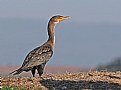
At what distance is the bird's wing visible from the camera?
15312mm

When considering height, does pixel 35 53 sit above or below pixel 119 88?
above

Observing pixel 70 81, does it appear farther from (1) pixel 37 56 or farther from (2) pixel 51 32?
(2) pixel 51 32

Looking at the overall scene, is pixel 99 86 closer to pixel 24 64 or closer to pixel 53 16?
pixel 24 64

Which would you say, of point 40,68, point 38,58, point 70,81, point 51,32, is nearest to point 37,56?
point 38,58

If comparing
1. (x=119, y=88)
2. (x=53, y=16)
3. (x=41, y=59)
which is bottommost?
(x=119, y=88)

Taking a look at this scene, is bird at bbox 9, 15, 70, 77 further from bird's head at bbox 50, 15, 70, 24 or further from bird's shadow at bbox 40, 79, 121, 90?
bird's shadow at bbox 40, 79, 121, 90

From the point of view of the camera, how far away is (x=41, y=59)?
15500 millimetres

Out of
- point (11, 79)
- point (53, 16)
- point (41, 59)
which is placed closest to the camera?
point (11, 79)

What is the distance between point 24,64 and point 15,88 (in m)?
2.09

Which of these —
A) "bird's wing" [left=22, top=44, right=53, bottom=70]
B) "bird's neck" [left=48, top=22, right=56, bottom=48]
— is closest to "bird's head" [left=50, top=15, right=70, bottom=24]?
"bird's neck" [left=48, top=22, right=56, bottom=48]

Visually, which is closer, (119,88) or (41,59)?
(119,88)

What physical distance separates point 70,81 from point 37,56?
1.29 meters

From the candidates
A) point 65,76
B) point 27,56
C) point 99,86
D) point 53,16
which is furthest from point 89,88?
point 53,16

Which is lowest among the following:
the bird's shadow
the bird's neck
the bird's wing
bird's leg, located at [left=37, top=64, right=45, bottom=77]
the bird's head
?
the bird's shadow
